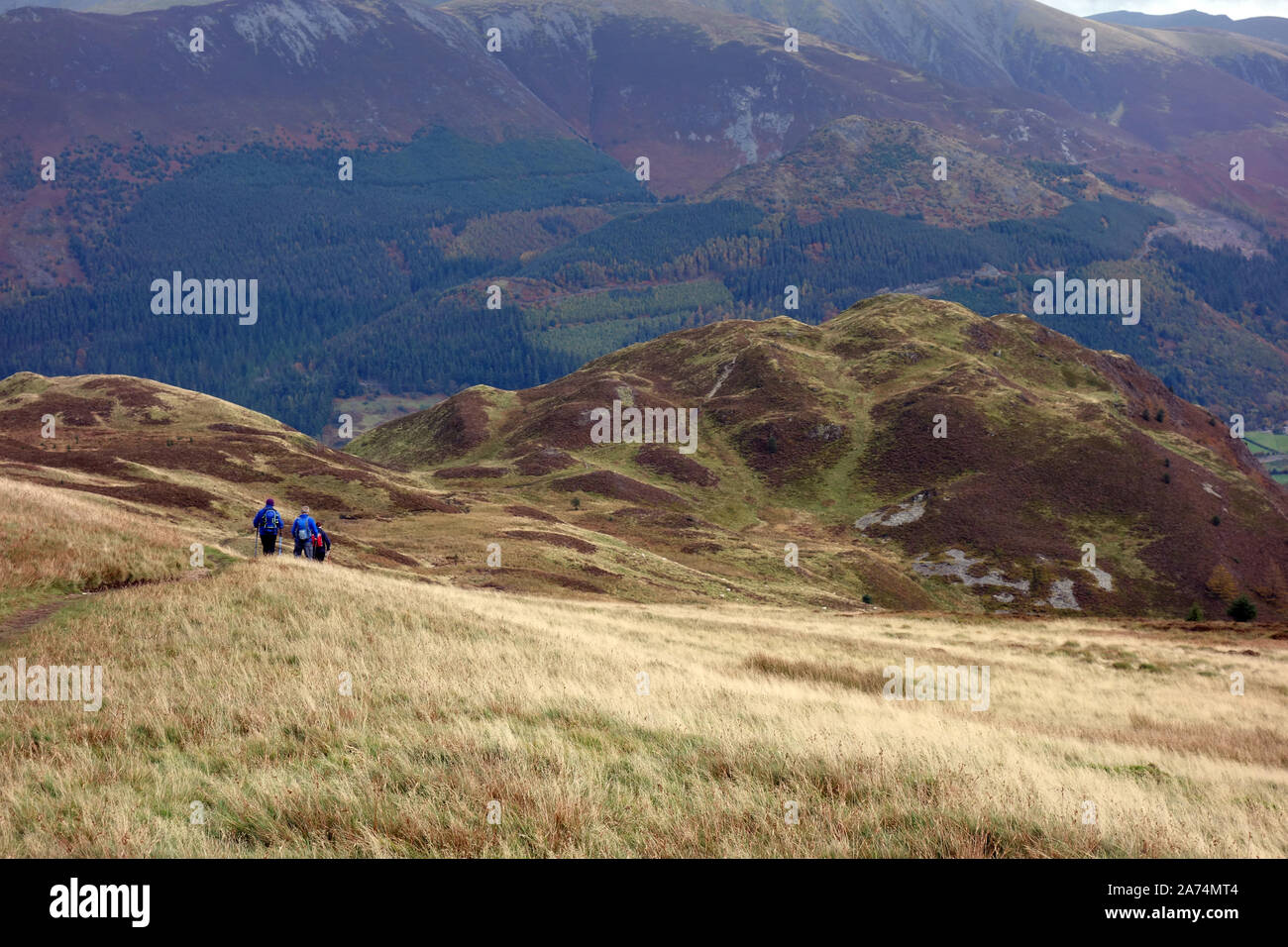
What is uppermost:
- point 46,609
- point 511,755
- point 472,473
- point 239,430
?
point 239,430

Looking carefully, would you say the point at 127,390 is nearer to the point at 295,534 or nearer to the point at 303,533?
the point at 295,534

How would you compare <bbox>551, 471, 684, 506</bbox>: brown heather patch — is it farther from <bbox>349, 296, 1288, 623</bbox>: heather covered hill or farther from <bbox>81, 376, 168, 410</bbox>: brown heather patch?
<bbox>81, 376, 168, 410</bbox>: brown heather patch

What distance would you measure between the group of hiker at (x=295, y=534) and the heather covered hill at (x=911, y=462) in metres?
53.8

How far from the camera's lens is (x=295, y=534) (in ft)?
103

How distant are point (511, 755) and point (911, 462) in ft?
384

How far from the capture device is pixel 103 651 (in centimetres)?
1532

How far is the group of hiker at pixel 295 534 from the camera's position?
29406mm

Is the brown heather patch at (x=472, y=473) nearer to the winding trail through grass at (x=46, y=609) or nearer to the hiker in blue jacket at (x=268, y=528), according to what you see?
the hiker in blue jacket at (x=268, y=528)

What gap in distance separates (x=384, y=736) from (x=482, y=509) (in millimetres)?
74006

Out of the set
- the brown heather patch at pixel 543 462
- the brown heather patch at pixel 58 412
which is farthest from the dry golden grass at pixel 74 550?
the brown heather patch at pixel 543 462

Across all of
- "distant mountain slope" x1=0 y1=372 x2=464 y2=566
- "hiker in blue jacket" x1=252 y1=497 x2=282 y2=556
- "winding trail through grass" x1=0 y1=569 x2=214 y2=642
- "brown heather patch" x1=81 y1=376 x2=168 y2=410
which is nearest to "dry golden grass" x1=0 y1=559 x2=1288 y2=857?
"winding trail through grass" x1=0 y1=569 x2=214 y2=642

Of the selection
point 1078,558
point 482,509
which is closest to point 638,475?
point 482,509

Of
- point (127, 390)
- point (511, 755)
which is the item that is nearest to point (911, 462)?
point (127, 390)
